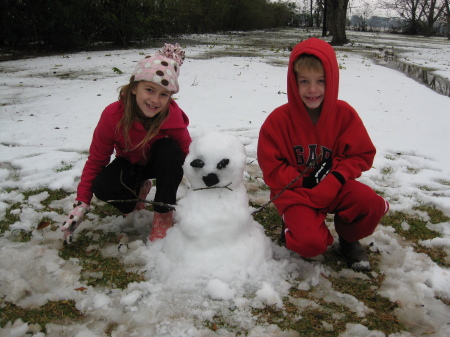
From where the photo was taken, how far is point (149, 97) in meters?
2.12

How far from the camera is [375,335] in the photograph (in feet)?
4.84

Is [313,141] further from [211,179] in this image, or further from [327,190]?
[211,179]

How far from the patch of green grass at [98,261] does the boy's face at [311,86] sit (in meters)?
1.28

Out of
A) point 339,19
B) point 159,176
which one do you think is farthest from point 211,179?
point 339,19

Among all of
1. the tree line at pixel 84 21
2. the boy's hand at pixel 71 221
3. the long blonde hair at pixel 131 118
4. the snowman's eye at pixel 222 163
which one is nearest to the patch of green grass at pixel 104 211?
the boy's hand at pixel 71 221

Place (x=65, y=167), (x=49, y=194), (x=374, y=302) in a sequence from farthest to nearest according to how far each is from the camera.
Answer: (x=65, y=167) < (x=49, y=194) < (x=374, y=302)

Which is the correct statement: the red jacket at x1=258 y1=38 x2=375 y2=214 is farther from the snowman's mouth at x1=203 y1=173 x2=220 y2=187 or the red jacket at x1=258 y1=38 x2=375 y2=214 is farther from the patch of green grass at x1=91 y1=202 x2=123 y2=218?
the patch of green grass at x1=91 y1=202 x2=123 y2=218

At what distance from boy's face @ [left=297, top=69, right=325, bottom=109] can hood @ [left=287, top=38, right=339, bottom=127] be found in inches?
1.1

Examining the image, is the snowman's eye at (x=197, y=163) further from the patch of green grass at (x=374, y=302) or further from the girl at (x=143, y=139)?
the patch of green grass at (x=374, y=302)

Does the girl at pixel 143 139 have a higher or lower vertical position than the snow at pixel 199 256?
higher

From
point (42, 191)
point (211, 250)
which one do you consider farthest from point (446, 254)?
point (42, 191)

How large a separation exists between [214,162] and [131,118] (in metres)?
0.67

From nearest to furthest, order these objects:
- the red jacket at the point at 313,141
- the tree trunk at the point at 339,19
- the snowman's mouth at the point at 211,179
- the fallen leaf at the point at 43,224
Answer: the snowman's mouth at the point at 211,179 < the red jacket at the point at 313,141 < the fallen leaf at the point at 43,224 < the tree trunk at the point at 339,19

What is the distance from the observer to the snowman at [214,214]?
5.83ft
